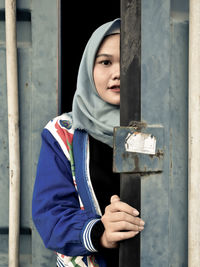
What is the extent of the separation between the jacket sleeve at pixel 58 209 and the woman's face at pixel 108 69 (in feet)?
0.85

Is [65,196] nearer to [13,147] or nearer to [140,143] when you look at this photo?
[13,147]

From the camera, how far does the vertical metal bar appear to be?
1.96ft

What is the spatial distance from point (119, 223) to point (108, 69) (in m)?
0.58

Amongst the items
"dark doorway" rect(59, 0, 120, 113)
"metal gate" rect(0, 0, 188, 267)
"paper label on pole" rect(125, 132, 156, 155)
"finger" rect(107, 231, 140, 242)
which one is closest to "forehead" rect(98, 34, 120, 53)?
"metal gate" rect(0, 0, 188, 267)

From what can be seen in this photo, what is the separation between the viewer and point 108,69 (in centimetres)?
105

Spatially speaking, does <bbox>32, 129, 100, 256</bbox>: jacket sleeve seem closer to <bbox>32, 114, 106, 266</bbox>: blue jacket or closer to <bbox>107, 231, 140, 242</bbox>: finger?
<bbox>32, 114, 106, 266</bbox>: blue jacket

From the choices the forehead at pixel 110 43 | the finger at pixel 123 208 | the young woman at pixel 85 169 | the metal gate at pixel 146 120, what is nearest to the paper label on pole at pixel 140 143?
the metal gate at pixel 146 120

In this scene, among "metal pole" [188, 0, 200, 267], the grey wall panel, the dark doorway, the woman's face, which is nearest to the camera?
the grey wall panel

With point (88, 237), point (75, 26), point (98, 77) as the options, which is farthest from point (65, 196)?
point (75, 26)

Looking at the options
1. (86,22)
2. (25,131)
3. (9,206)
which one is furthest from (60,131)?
(86,22)

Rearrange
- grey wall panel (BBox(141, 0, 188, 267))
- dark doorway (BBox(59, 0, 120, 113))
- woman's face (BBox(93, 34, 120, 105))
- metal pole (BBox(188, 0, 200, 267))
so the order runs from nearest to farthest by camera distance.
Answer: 1. grey wall panel (BBox(141, 0, 188, 267))
2. metal pole (BBox(188, 0, 200, 267))
3. woman's face (BBox(93, 34, 120, 105))
4. dark doorway (BBox(59, 0, 120, 113))

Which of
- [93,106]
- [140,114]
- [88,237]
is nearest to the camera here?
[140,114]

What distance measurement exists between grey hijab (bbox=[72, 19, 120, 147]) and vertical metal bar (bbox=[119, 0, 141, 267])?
0.43m

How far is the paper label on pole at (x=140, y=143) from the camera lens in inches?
23.7
